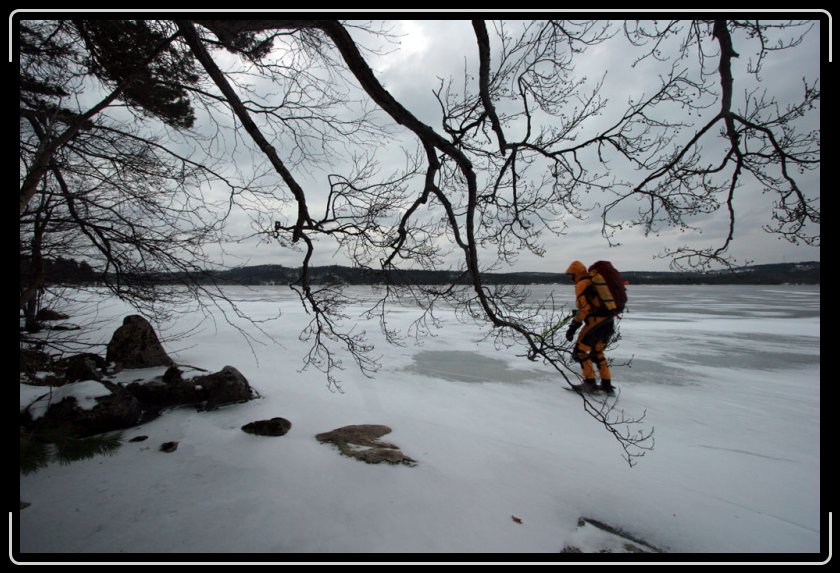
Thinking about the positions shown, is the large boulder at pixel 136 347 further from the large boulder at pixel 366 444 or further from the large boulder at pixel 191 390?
the large boulder at pixel 366 444

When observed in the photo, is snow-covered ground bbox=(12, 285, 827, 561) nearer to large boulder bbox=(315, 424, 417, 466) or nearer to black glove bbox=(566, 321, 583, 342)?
large boulder bbox=(315, 424, 417, 466)

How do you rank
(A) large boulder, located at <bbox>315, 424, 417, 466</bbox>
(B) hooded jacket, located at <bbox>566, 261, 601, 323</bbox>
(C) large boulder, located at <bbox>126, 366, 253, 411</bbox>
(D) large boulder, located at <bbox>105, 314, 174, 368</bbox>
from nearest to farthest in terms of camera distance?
(A) large boulder, located at <bbox>315, 424, 417, 466</bbox> → (C) large boulder, located at <bbox>126, 366, 253, 411</bbox> → (B) hooded jacket, located at <bbox>566, 261, 601, 323</bbox> → (D) large boulder, located at <bbox>105, 314, 174, 368</bbox>

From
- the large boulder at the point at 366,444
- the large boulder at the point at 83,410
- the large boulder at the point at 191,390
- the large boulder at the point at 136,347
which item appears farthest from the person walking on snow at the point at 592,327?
the large boulder at the point at 136,347

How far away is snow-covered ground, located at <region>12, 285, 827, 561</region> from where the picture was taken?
2379 mm

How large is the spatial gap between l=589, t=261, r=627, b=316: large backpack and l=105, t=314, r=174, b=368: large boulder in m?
8.58

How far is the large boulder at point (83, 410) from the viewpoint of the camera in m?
3.52

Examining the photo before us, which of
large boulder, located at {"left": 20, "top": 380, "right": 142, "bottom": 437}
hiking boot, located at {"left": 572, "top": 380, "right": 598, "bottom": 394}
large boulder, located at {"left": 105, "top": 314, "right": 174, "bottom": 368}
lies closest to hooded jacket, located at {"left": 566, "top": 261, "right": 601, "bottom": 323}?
hiking boot, located at {"left": 572, "top": 380, "right": 598, "bottom": 394}

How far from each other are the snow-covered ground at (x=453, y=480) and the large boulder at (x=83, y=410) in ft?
1.08

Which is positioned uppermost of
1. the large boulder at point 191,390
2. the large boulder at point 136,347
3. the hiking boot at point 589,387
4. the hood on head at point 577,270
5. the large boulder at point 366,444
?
the hood on head at point 577,270

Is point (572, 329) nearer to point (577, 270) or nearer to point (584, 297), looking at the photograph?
point (584, 297)

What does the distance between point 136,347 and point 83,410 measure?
376 cm

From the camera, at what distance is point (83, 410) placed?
374 centimetres
